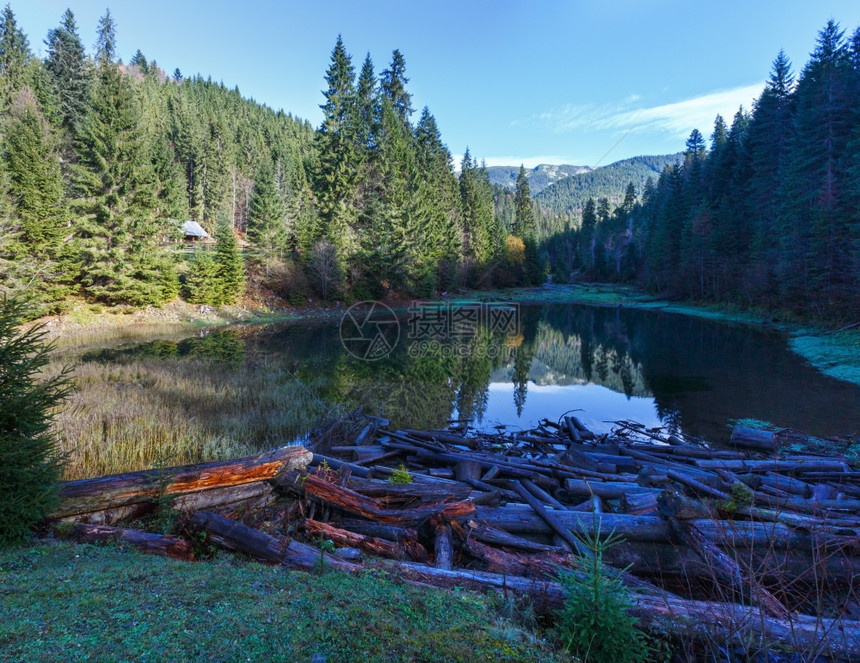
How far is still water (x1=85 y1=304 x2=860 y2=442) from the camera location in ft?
41.7

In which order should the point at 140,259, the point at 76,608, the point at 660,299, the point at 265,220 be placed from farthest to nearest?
the point at 660,299, the point at 265,220, the point at 140,259, the point at 76,608

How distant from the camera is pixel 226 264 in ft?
116

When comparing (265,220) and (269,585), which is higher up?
(265,220)

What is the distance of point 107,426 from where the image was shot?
30.2ft

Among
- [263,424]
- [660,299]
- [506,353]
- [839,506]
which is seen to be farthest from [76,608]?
[660,299]

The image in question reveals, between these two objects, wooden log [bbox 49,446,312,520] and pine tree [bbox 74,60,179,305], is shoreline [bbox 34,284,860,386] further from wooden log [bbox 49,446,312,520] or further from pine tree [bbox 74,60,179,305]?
wooden log [bbox 49,446,312,520]

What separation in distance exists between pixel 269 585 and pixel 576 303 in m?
62.5

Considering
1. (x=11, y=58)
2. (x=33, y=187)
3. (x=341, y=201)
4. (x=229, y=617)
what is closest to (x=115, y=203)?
(x=33, y=187)

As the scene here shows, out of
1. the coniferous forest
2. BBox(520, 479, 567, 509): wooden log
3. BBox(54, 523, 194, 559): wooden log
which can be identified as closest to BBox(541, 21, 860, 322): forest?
the coniferous forest

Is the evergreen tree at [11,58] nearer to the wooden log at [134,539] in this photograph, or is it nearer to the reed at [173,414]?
the reed at [173,414]

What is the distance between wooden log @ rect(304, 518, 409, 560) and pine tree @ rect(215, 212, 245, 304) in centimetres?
3523

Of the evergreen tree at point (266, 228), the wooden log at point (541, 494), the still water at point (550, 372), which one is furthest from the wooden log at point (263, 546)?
the evergreen tree at point (266, 228)

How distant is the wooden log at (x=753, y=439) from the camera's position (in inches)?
361

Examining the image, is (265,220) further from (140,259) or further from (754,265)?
(754,265)
